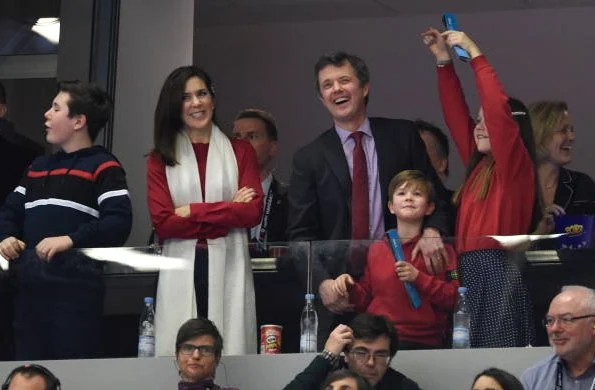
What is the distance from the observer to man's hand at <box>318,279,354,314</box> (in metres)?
8.24

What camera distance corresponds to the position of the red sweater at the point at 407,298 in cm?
816

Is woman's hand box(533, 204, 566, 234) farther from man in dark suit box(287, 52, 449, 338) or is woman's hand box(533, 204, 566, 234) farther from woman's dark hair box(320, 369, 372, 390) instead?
woman's dark hair box(320, 369, 372, 390)

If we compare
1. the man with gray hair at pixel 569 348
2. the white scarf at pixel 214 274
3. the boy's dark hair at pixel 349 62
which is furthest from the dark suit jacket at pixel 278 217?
the man with gray hair at pixel 569 348

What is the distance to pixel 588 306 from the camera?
7562mm

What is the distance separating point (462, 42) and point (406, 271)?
4.16 feet

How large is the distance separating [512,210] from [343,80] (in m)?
1.15

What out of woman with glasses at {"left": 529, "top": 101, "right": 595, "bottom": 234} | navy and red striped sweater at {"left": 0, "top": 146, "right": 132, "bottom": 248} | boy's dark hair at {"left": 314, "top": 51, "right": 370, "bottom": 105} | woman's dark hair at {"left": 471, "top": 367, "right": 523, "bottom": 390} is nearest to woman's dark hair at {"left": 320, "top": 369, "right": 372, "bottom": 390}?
woman's dark hair at {"left": 471, "top": 367, "right": 523, "bottom": 390}

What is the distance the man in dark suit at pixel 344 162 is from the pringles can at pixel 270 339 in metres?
0.33

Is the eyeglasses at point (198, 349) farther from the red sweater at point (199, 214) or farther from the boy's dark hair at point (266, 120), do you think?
the boy's dark hair at point (266, 120)

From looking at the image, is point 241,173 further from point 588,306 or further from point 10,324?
point 588,306

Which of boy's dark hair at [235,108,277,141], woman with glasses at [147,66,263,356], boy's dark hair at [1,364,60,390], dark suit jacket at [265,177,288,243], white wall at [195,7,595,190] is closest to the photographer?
boy's dark hair at [1,364,60,390]

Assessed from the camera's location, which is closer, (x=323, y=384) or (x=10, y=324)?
(x=323, y=384)

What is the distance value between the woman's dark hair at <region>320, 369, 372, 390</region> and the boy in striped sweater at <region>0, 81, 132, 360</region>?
5.09 feet

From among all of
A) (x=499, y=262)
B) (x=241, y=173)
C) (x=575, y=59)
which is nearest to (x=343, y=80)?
(x=241, y=173)
